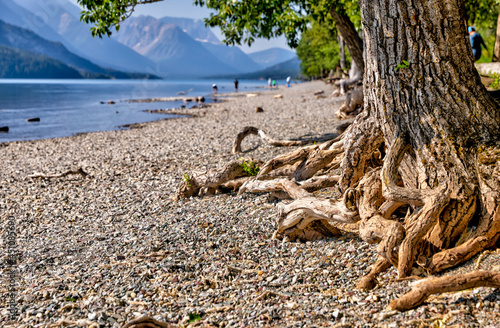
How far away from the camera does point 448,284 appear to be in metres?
4.31

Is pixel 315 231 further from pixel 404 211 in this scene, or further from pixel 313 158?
pixel 313 158

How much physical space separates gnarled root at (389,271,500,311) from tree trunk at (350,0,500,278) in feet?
2.51

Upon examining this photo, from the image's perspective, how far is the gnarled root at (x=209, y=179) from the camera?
10.6 metres

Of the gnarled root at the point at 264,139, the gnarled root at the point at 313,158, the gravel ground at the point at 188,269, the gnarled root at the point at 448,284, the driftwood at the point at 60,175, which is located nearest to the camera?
the gnarled root at the point at 448,284

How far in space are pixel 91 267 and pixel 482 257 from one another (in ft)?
20.4

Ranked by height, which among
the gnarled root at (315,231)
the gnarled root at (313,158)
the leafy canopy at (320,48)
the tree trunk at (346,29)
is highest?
the leafy canopy at (320,48)

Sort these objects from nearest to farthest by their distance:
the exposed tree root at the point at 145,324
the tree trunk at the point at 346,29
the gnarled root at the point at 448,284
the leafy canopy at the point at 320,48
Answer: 1. the gnarled root at the point at 448,284
2. the exposed tree root at the point at 145,324
3. the tree trunk at the point at 346,29
4. the leafy canopy at the point at 320,48

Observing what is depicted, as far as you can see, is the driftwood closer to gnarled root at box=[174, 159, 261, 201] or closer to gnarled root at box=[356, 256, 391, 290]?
gnarled root at box=[174, 159, 261, 201]

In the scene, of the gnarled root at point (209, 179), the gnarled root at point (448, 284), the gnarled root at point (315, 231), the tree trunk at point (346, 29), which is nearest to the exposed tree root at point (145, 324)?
the gnarled root at point (448, 284)

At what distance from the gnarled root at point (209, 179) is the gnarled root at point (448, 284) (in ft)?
21.6

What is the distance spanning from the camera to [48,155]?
73.8ft

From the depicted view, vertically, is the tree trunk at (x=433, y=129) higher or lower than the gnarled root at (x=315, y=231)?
higher

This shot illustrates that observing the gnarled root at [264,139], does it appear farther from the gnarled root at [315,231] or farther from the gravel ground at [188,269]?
the gnarled root at [315,231]

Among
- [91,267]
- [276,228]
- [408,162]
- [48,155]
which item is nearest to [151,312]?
[91,267]
